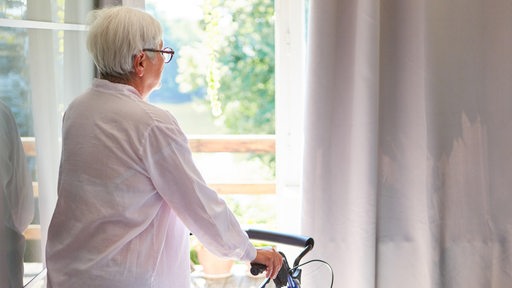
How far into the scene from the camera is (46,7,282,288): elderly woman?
4.99 ft

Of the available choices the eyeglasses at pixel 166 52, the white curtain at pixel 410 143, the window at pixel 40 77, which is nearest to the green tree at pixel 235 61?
the white curtain at pixel 410 143

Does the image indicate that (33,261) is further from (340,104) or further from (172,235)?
(340,104)

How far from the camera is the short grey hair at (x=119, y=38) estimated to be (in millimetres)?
1581

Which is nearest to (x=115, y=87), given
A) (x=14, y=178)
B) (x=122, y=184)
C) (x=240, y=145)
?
(x=122, y=184)

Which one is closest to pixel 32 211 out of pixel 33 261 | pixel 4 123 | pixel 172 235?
pixel 33 261

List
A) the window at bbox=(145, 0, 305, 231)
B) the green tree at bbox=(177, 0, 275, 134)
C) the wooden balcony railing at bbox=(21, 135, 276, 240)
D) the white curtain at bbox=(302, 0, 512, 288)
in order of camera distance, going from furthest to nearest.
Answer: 1. the wooden balcony railing at bbox=(21, 135, 276, 240)
2. the green tree at bbox=(177, 0, 275, 134)
3. the window at bbox=(145, 0, 305, 231)
4. the white curtain at bbox=(302, 0, 512, 288)

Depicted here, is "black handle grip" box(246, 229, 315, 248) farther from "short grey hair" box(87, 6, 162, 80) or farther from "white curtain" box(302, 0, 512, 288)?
"white curtain" box(302, 0, 512, 288)

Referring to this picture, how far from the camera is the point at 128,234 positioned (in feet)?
5.07

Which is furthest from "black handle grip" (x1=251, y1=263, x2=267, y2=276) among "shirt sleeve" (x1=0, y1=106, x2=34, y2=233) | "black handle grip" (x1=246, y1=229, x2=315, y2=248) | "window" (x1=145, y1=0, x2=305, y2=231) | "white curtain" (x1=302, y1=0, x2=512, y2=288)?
"window" (x1=145, y1=0, x2=305, y2=231)

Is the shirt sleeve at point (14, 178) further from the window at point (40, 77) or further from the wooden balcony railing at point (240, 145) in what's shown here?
the wooden balcony railing at point (240, 145)

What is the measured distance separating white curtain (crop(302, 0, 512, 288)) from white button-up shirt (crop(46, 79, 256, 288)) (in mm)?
998

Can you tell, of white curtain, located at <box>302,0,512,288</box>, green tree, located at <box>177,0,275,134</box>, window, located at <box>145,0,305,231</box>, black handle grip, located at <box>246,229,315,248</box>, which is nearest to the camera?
black handle grip, located at <box>246,229,315,248</box>

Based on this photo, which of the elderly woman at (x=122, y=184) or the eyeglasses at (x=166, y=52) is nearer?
the elderly woman at (x=122, y=184)

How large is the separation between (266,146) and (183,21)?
26.9 inches
